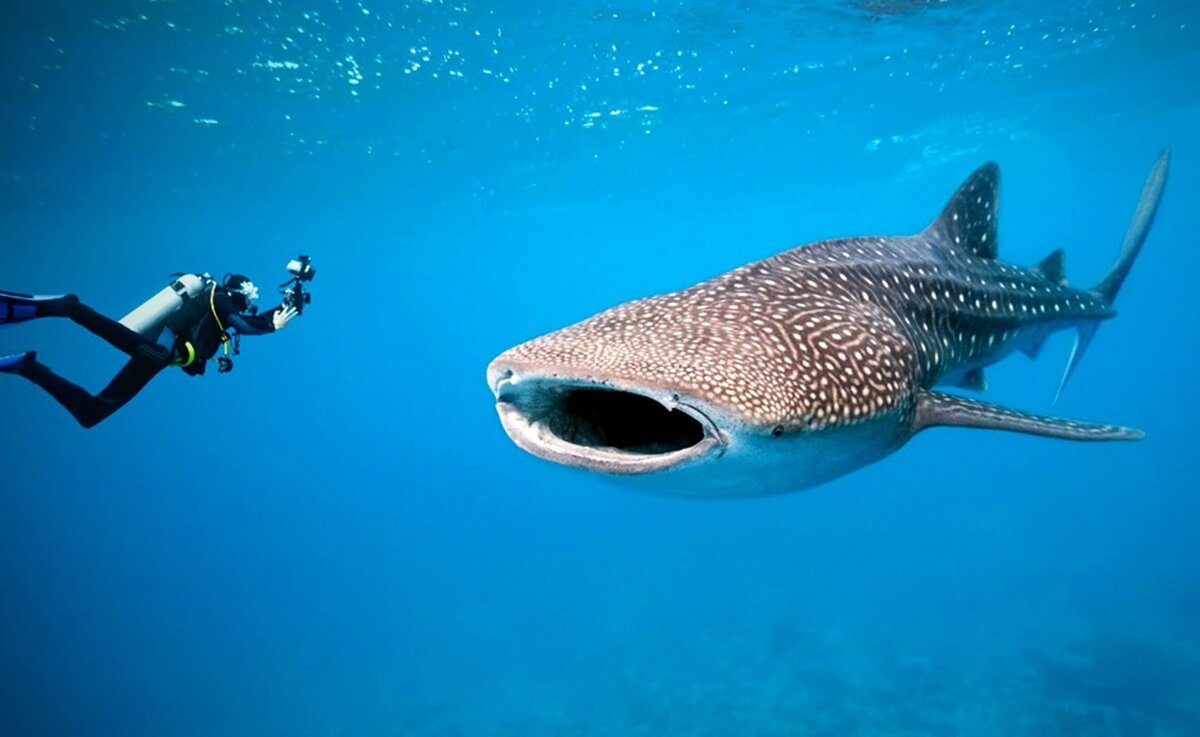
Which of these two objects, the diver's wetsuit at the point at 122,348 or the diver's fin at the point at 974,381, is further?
the diver's wetsuit at the point at 122,348

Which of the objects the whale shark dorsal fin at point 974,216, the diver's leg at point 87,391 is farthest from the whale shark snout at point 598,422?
the diver's leg at point 87,391

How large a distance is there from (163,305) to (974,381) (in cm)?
838

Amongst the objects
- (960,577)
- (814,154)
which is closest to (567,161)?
(814,154)

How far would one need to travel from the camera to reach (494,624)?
2484 centimetres

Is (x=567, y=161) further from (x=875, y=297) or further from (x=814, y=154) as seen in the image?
(x=875, y=297)

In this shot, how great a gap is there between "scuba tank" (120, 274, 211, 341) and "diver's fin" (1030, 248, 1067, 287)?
945 cm

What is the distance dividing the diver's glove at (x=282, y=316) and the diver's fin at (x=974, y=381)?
7253 mm

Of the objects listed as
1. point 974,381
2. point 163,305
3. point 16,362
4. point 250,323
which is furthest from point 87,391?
point 974,381

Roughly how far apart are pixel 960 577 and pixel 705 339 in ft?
74.1

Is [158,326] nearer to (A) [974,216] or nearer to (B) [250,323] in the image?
(B) [250,323]

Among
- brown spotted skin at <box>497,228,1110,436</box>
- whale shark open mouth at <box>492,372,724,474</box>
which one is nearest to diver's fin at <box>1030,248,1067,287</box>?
brown spotted skin at <box>497,228,1110,436</box>

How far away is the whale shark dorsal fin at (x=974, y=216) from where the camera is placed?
6.10m

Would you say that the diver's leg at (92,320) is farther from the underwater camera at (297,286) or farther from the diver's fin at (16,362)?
the underwater camera at (297,286)

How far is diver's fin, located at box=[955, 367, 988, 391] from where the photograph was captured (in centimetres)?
594
